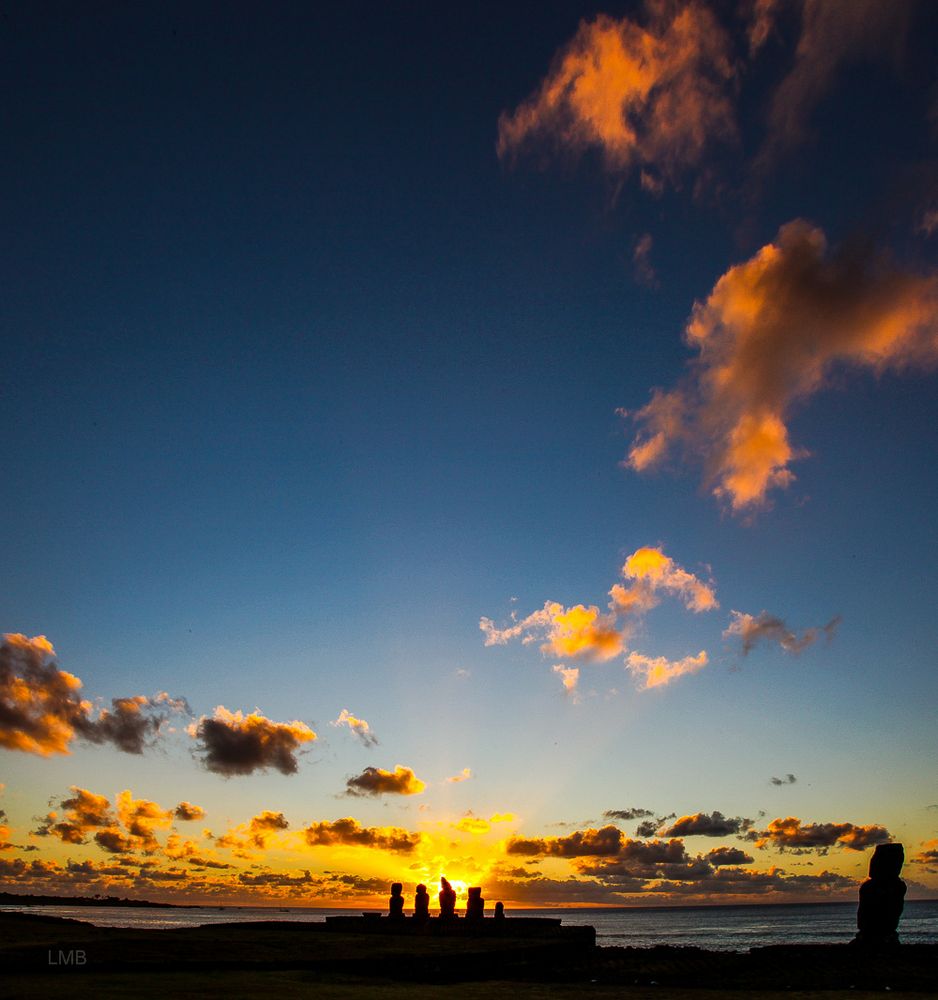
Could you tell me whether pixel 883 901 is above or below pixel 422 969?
above

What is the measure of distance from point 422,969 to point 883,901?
3189 centimetres

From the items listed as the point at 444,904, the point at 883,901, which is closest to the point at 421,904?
the point at 444,904

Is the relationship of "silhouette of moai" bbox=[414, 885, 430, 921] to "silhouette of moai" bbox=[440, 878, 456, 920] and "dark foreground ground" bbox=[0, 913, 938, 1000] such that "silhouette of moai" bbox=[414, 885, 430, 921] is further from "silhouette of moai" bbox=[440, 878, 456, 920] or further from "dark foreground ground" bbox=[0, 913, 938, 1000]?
"dark foreground ground" bbox=[0, 913, 938, 1000]

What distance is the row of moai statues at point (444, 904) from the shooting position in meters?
42.7

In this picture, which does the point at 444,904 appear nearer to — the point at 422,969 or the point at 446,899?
the point at 446,899

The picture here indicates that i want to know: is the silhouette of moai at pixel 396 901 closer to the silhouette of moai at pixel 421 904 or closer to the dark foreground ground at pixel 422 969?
the silhouette of moai at pixel 421 904

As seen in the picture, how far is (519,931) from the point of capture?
39.5m

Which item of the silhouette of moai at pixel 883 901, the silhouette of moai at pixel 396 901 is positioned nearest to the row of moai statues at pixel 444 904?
the silhouette of moai at pixel 396 901

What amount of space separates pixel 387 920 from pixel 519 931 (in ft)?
30.8

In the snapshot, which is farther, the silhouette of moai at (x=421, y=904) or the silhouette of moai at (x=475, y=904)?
the silhouette of moai at (x=421, y=904)

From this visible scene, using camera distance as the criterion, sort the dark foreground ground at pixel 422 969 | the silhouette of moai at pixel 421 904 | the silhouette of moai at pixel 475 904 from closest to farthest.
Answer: the dark foreground ground at pixel 422 969 → the silhouette of moai at pixel 475 904 → the silhouette of moai at pixel 421 904

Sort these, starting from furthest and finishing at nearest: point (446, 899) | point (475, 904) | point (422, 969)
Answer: point (446, 899) → point (475, 904) → point (422, 969)

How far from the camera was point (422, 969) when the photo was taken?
2647 centimetres

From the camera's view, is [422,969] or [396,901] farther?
[396,901]
